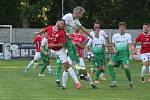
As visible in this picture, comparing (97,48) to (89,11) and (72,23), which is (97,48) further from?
(89,11)

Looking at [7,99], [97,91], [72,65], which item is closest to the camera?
[7,99]

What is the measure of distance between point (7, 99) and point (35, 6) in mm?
51188

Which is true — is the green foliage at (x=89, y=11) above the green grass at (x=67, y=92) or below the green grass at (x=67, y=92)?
above

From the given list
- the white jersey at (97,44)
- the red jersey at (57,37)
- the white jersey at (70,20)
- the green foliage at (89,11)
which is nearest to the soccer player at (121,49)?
the white jersey at (70,20)

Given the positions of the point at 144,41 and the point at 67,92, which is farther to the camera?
the point at 144,41

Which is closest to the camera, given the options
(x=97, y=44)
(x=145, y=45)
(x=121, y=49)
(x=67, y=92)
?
(x=67, y=92)

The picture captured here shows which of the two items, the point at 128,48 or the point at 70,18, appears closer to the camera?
the point at 70,18

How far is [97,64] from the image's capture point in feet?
73.2

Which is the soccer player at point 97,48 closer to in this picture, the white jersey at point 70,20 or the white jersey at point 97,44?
the white jersey at point 97,44

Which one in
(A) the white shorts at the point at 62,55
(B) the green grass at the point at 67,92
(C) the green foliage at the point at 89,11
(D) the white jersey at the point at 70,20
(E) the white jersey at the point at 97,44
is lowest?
(B) the green grass at the point at 67,92

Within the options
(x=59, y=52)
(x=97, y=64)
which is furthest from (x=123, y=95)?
(x=97, y=64)

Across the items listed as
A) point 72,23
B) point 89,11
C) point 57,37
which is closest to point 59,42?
point 57,37

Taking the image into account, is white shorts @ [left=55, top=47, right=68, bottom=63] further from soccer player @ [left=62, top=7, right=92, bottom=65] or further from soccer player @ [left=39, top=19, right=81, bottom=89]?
soccer player @ [left=62, top=7, right=92, bottom=65]

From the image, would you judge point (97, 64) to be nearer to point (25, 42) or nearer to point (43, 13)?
point (25, 42)
